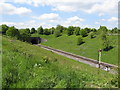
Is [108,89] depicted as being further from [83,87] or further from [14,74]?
[14,74]

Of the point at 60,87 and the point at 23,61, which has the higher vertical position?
the point at 23,61

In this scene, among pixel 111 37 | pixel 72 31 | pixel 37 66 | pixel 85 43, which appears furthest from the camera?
pixel 72 31

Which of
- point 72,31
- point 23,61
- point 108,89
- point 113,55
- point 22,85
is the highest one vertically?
point 72,31

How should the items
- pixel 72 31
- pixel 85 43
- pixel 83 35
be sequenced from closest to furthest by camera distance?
1. pixel 85 43
2. pixel 83 35
3. pixel 72 31

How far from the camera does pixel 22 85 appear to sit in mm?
5637

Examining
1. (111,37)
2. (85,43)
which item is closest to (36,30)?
(85,43)

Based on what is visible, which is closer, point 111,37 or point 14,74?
point 14,74

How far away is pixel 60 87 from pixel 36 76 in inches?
61.6

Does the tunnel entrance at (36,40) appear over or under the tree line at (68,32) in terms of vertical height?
under

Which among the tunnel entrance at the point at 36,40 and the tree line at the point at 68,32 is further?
the tunnel entrance at the point at 36,40

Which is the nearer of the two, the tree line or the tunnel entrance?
the tree line

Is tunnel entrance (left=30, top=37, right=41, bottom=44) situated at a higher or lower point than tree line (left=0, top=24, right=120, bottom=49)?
lower

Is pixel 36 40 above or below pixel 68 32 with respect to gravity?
below

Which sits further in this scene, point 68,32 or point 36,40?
point 36,40
